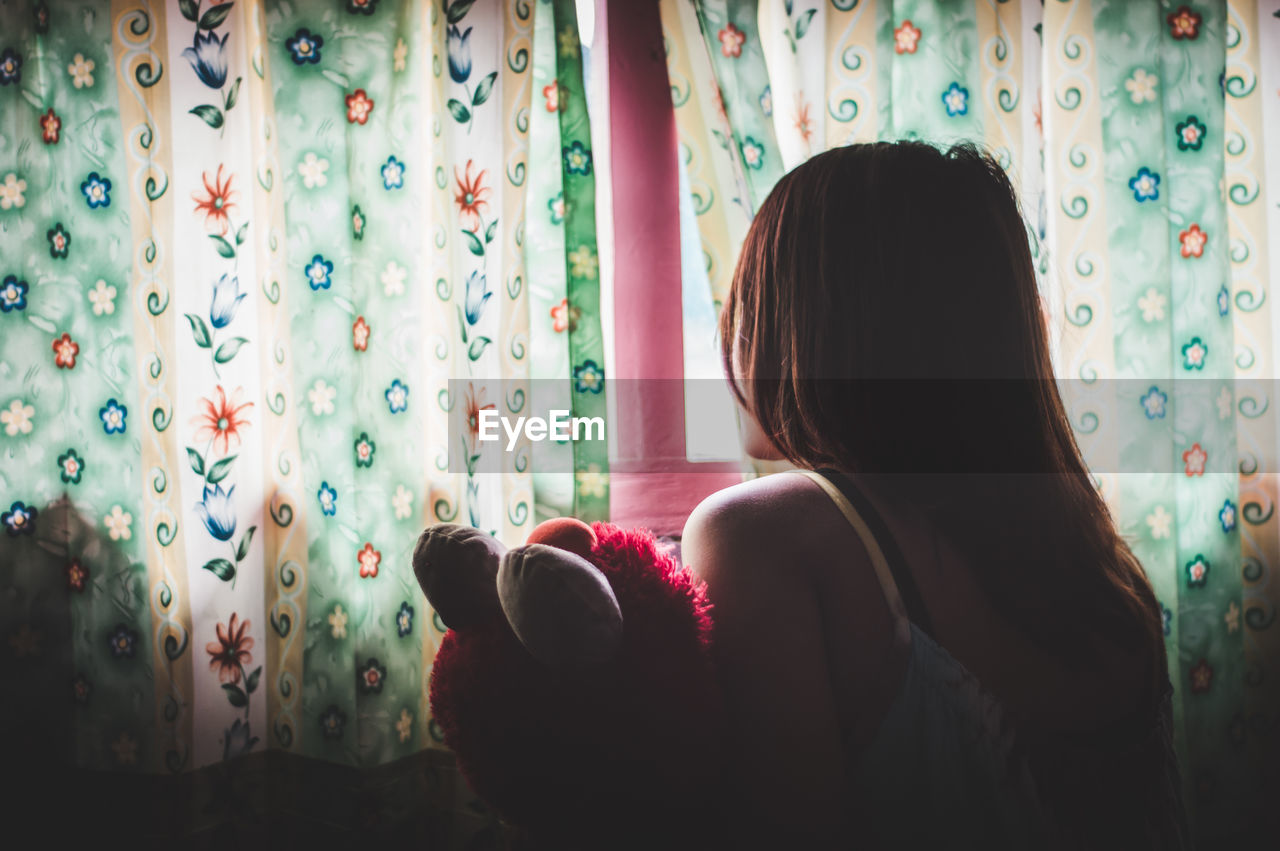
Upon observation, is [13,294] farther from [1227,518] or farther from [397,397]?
[1227,518]

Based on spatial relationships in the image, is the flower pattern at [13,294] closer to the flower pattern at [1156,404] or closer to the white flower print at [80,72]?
the white flower print at [80,72]

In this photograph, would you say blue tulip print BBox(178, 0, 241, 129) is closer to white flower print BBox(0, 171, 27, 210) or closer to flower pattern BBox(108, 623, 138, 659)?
white flower print BBox(0, 171, 27, 210)

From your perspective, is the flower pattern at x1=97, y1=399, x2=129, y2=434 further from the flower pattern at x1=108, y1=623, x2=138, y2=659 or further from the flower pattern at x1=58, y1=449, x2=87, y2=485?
the flower pattern at x1=108, y1=623, x2=138, y2=659

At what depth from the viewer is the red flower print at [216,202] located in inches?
46.9

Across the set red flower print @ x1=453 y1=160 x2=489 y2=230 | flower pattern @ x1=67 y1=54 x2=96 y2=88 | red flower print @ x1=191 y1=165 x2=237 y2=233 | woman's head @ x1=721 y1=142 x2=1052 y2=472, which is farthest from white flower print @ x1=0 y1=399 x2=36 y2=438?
woman's head @ x1=721 y1=142 x2=1052 y2=472

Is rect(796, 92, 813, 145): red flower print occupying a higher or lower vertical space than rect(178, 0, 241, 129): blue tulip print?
lower

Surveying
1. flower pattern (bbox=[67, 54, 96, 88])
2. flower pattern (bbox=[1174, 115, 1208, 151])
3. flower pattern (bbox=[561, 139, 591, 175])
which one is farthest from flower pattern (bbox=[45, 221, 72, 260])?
flower pattern (bbox=[1174, 115, 1208, 151])

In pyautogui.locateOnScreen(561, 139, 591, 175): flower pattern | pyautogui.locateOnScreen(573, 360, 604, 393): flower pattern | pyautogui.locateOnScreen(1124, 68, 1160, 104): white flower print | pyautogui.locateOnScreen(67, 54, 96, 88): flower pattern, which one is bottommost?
pyautogui.locateOnScreen(573, 360, 604, 393): flower pattern

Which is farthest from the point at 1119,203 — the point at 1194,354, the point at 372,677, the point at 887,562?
the point at 372,677

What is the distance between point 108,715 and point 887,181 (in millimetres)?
1541

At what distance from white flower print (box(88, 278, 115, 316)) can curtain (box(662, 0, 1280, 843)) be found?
43.0 inches

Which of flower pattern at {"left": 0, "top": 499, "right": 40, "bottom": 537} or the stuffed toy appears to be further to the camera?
flower pattern at {"left": 0, "top": 499, "right": 40, "bottom": 537}

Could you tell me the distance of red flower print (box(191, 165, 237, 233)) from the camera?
1.19 m

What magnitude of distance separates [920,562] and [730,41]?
1079 millimetres
